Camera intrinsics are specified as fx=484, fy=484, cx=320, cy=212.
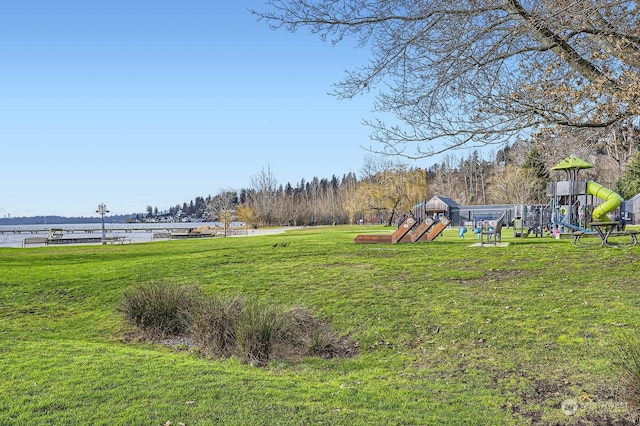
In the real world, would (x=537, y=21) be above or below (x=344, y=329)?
above

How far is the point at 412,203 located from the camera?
51.0m

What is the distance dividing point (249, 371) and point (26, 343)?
3.64 m

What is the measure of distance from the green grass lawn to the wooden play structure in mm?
5416

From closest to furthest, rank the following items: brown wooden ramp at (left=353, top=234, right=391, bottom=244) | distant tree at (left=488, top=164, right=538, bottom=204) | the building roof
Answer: brown wooden ramp at (left=353, top=234, right=391, bottom=244) < the building roof < distant tree at (left=488, top=164, right=538, bottom=204)

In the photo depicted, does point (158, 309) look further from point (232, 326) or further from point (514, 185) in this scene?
point (514, 185)

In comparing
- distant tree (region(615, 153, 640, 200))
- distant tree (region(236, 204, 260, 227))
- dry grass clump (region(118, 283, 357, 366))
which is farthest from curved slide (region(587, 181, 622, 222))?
distant tree (region(236, 204, 260, 227))

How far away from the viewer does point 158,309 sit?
868cm

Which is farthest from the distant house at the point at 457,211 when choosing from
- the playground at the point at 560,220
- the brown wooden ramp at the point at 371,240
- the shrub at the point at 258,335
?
the shrub at the point at 258,335

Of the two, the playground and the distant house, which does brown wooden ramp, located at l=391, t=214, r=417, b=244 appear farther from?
the distant house

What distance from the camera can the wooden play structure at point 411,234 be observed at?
1927cm

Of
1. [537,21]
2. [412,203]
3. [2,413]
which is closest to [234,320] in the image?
[2,413]

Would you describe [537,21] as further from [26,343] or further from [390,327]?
[26,343]

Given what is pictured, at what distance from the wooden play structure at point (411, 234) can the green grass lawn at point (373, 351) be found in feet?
17.8

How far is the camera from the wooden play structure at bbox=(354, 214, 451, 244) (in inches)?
758
